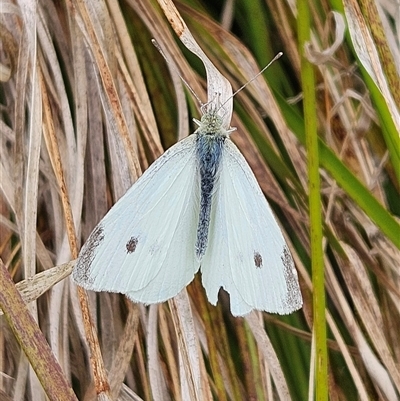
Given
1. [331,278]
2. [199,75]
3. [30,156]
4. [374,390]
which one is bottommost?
[374,390]

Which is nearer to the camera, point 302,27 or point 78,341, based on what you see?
point 302,27

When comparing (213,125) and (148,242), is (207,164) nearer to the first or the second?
(213,125)

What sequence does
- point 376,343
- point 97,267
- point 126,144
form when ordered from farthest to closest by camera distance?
point 376,343 < point 126,144 < point 97,267

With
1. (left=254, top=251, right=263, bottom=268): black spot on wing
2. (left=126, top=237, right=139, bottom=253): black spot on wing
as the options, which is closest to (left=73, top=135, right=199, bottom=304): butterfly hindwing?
(left=126, top=237, right=139, bottom=253): black spot on wing

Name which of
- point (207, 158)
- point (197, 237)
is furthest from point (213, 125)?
point (197, 237)

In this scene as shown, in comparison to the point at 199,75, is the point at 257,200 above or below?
below

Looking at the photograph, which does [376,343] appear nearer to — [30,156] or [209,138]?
[209,138]

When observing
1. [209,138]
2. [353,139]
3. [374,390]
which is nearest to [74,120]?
[209,138]

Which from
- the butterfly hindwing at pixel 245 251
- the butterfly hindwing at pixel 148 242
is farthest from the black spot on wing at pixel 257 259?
the butterfly hindwing at pixel 148 242
